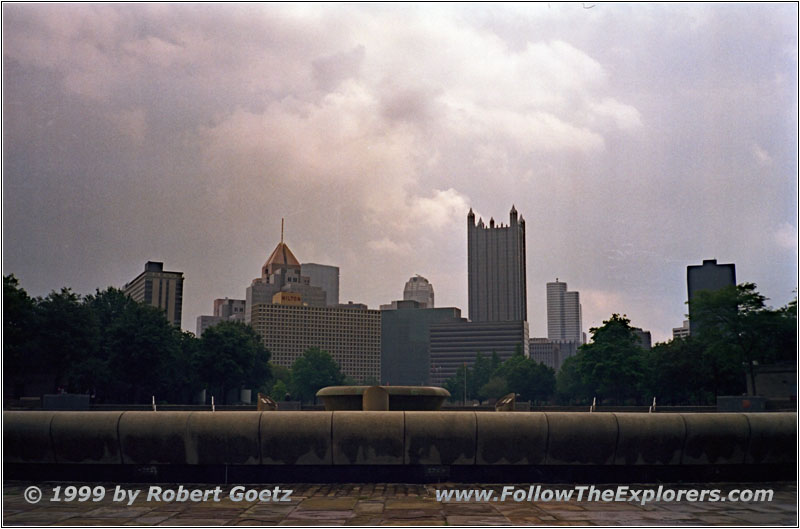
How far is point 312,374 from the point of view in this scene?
135750mm

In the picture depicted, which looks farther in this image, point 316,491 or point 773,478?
point 773,478

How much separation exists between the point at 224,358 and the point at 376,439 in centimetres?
7098

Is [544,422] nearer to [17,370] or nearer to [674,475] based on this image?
A: [674,475]

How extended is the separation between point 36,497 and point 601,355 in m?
69.0

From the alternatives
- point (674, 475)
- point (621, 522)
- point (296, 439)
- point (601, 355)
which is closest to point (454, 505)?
point (621, 522)

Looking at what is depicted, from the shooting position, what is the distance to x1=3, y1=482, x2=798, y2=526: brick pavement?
9.63 m

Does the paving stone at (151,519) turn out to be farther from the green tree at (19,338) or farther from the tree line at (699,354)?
the tree line at (699,354)

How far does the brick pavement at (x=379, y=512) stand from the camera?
963 centimetres

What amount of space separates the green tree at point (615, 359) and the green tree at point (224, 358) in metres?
37.1

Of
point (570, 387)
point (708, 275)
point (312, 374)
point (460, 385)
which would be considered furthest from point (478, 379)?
point (708, 275)

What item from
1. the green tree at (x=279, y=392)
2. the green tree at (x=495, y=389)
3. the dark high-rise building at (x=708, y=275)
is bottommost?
the green tree at (x=279, y=392)

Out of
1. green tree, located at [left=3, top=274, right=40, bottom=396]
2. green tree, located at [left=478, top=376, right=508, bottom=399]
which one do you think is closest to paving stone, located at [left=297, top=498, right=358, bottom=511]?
green tree, located at [left=3, top=274, right=40, bottom=396]

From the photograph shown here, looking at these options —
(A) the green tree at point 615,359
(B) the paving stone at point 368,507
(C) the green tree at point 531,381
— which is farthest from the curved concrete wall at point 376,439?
(C) the green tree at point 531,381

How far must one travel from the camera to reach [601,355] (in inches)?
2958
